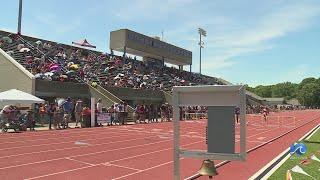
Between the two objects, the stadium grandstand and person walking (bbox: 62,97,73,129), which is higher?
the stadium grandstand

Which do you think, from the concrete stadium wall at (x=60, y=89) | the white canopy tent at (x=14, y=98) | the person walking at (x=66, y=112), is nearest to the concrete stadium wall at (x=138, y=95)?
the concrete stadium wall at (x=60, y=89)

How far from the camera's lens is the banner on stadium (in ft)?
97.0

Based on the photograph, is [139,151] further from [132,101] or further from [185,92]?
[132,101]

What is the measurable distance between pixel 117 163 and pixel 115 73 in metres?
35.5

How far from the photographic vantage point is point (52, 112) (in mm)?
26031

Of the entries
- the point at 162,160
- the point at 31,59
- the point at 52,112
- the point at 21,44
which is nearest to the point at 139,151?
the point at 162,160

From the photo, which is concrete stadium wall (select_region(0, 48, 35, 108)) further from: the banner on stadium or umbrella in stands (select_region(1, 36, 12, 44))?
the banner on stadium

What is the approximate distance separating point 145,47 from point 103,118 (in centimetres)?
3167

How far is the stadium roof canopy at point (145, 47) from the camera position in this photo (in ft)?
187

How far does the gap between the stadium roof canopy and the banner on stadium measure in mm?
26506

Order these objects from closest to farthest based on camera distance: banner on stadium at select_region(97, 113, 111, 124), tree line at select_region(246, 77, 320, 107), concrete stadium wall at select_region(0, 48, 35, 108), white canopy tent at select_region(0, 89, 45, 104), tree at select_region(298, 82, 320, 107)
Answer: white canopy tent at select_region(0, 89, 45, 104) < banner on stadium at select_region(97, 113, 111, 124) < concrete stadium wall at select_region(0, 48, 35, 108) < tree at select_region(298, 82, 320, 107) < tree line at select_region(246, 77, 320, 107)

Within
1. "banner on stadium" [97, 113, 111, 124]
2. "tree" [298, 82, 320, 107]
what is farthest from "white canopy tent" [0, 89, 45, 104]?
"tree" [298, 82, 320, 107]

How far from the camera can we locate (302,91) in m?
166

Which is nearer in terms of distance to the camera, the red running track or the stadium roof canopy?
the red running track
